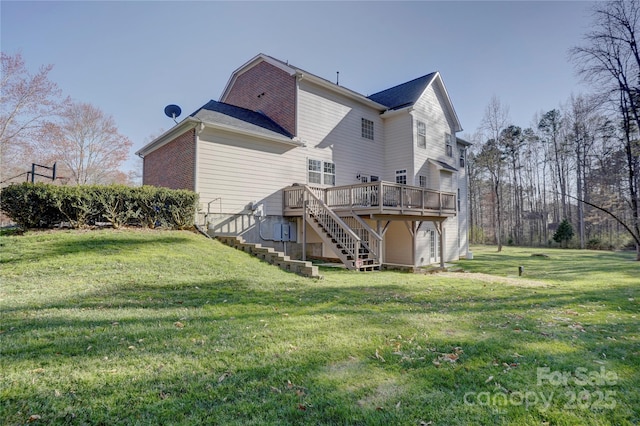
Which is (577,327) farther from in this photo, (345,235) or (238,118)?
(238,118)

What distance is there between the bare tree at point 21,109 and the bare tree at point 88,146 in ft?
4.93

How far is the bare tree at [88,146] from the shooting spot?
77.3ft

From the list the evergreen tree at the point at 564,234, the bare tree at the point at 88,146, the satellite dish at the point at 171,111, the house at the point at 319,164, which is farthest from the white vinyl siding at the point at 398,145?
the evergreen tree at the point at 564,234

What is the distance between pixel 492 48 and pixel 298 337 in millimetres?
17397

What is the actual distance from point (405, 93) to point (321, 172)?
7749 mm

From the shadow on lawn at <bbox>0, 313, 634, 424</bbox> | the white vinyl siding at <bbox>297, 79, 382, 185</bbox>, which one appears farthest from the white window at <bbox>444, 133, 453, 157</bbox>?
the shadow on lawn at <bbox>0, 313, 634, 424</bbox>

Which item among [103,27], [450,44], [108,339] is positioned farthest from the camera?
[450,44]

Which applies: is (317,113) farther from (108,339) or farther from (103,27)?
(108,339)

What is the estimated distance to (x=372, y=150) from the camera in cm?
1736

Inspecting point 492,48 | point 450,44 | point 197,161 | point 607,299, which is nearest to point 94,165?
point 197,161

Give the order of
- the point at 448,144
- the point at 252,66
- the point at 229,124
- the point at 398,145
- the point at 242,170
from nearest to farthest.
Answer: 1. the point at 229,124
2. the point at 242,170
3. the point at 252,66
4. the point at 398,145
5. the point at 448,144

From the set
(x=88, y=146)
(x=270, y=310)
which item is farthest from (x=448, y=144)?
(x=88, y=146)

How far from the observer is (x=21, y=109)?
20234mm

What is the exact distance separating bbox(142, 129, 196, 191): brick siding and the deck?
408 cm
